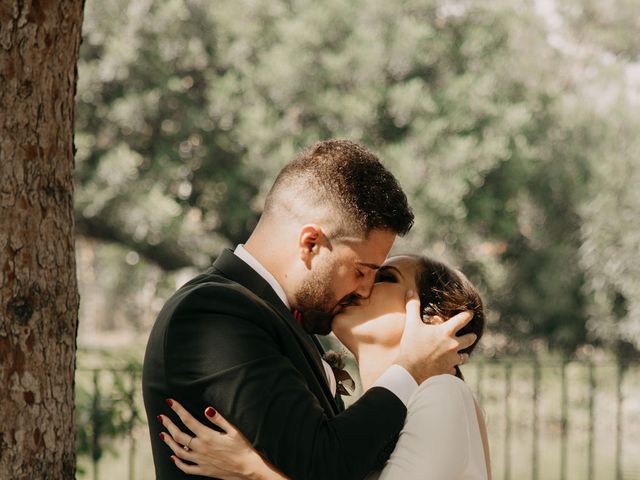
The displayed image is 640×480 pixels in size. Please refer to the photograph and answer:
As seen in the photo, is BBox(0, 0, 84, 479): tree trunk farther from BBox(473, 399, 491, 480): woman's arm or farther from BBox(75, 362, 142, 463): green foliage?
BBox(75, 362, 142, 463): green foliage

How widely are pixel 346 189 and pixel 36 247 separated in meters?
0.97

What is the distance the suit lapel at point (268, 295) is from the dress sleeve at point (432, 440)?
22 centimetres

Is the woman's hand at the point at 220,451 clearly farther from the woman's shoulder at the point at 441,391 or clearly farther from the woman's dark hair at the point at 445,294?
the woman's dark hair at the point at 445,294

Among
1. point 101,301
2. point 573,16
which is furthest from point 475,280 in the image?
point 101,301

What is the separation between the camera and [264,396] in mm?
1923

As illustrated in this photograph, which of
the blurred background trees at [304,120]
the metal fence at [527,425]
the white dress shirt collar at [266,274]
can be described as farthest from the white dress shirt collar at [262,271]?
the blurred background trees at [304,120]

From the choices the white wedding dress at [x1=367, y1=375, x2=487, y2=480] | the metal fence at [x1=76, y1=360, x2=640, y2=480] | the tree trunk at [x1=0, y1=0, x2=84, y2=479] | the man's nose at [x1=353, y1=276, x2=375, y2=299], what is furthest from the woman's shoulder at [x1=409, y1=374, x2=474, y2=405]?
the metal fence at [x1=76, y1=360, x2=640, y2=480]

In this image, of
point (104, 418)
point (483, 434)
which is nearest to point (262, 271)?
point (483, 434)

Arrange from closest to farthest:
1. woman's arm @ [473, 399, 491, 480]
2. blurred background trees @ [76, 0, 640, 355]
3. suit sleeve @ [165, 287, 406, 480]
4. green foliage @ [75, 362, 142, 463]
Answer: suit sleeve @ [165, 287, 406, 480]
woman's arm @ [473, 399, 491, 480]
green foliage @ [75, 362, 142, 463]
blurred background trees @ [76, 0, 640, 355]

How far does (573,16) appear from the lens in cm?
2142

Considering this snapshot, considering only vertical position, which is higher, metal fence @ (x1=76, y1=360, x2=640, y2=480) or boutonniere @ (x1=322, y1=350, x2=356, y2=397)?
boutonniere @ (x1=322, y1=350, x2=356, y2=397)

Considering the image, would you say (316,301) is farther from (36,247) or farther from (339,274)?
(36,247)

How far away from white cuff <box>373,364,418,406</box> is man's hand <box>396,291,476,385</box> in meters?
0.04

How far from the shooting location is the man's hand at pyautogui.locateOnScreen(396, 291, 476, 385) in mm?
2252
